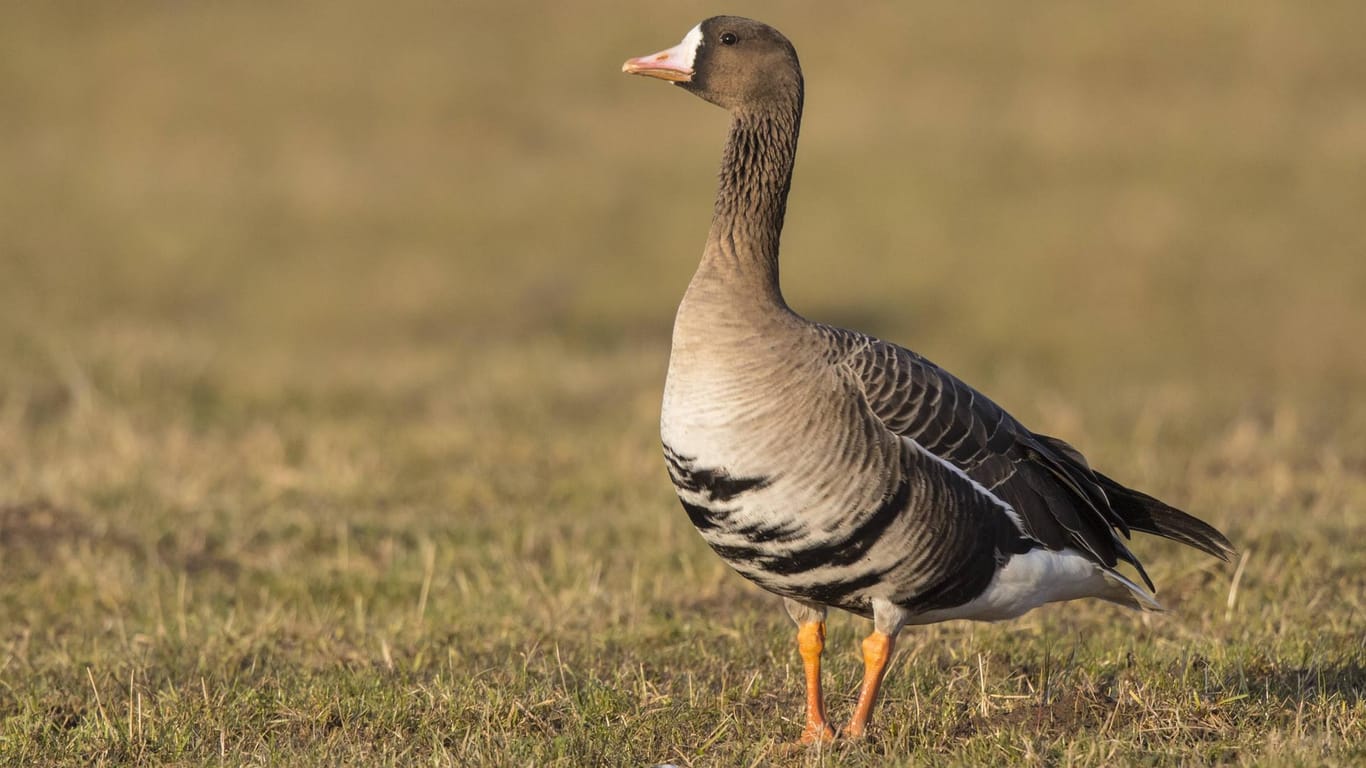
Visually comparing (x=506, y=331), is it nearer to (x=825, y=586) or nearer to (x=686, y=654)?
(x=686, y=654)

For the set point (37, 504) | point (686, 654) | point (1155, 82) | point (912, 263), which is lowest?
point (37, 504)

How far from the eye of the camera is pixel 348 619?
6816 mm

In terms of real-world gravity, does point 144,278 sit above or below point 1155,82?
below

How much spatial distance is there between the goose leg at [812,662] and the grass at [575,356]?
12 cm

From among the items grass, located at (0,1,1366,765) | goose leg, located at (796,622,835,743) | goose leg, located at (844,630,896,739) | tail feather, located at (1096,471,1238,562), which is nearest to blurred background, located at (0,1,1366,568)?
grass, located at (0,1,1366,765)

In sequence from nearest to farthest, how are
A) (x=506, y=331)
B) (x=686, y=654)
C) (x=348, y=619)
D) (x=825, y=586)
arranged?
1. (x=825, y=586)
2. (x=686, y=654)
3. (x=348, y=619)
4. (x=506, y=331)

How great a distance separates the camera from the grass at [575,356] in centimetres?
534

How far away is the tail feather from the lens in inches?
214

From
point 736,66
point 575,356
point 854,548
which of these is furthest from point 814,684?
point 575,356

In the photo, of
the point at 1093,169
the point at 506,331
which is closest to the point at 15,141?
the point at 506,331

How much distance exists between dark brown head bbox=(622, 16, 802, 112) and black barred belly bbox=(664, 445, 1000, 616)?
1287 mm

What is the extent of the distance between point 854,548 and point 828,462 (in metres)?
0.28

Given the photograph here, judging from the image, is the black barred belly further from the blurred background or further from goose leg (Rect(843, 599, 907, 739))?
the blurred background

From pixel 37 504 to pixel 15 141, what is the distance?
1540cm
